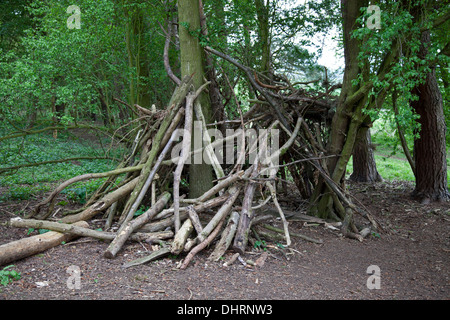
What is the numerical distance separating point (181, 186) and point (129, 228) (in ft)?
5.50

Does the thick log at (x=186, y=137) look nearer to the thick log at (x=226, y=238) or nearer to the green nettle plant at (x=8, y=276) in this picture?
the thick log at (x=226, y=238)

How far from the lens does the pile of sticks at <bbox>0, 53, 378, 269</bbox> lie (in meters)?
4.23

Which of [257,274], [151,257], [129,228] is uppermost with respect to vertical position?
[129,228]

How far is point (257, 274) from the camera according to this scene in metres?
3.68

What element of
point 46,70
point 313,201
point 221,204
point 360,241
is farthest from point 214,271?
point 46,70

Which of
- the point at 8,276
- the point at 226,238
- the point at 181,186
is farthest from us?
the point at 181,186

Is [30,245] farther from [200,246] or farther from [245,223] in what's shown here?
[245,223]

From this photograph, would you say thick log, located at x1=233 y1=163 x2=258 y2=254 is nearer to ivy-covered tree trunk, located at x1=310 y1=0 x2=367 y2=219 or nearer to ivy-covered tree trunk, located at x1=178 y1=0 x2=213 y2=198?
ivy-covered tree trunk, located at x1=178 y1=0 x2=213 y2=198

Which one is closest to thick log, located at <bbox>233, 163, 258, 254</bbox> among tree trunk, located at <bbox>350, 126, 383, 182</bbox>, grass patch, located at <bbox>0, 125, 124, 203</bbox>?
grass patch, located at <bbox>0, 125, 124, 203</bbox>

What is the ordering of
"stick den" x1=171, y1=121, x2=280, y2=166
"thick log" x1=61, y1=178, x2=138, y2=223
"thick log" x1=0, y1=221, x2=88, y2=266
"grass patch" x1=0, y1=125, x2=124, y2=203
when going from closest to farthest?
1. "thick log" x1=0, y1=221, x2=88, y2=266
2. "thick log" x1=61, y1=178, x2=138, y2=223
3. "stick den" x1=171, y1=121, x2=280, y2=166
4. "grass patch" x1=0, y1=125, x2=124, y2=203

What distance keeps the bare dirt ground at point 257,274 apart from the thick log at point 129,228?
0.32 ft

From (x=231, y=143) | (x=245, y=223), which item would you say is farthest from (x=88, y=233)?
(x=231, y=143)

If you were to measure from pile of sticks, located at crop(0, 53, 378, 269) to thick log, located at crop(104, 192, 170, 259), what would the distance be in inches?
0.4

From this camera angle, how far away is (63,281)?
3.35m
